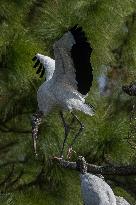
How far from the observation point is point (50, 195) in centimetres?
150

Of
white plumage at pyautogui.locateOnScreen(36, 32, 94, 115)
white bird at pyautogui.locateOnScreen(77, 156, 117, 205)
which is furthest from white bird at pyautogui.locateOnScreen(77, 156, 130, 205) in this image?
white plumage at pyautogui.locateOnScreen(36, 32, 94, 115)

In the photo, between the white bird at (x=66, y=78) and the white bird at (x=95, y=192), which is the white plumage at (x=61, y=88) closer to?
the white bird at (x=66, y=78)

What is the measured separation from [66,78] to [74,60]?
10cm

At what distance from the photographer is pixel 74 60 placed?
1.30 meters

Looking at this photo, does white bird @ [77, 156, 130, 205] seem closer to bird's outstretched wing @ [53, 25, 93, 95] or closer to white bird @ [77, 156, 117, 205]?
white bird @ [77, 156, 117, 205]

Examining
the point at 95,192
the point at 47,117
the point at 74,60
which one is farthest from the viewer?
the point at 47,117

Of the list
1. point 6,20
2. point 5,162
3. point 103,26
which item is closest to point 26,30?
point 6,20

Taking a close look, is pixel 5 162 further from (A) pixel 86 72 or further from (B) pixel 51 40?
(A) pixel 86 72

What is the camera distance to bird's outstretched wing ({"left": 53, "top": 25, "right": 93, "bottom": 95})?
1176 millimetres

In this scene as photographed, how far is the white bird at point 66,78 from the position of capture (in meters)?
1.21

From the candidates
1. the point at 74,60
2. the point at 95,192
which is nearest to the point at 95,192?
the point at 95,192

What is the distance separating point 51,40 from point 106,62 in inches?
8.0

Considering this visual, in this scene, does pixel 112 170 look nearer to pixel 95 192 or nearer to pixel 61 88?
pixel 95 192

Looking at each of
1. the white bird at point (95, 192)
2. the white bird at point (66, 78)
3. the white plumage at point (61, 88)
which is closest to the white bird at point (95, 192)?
the white bird at point (95, 192)
